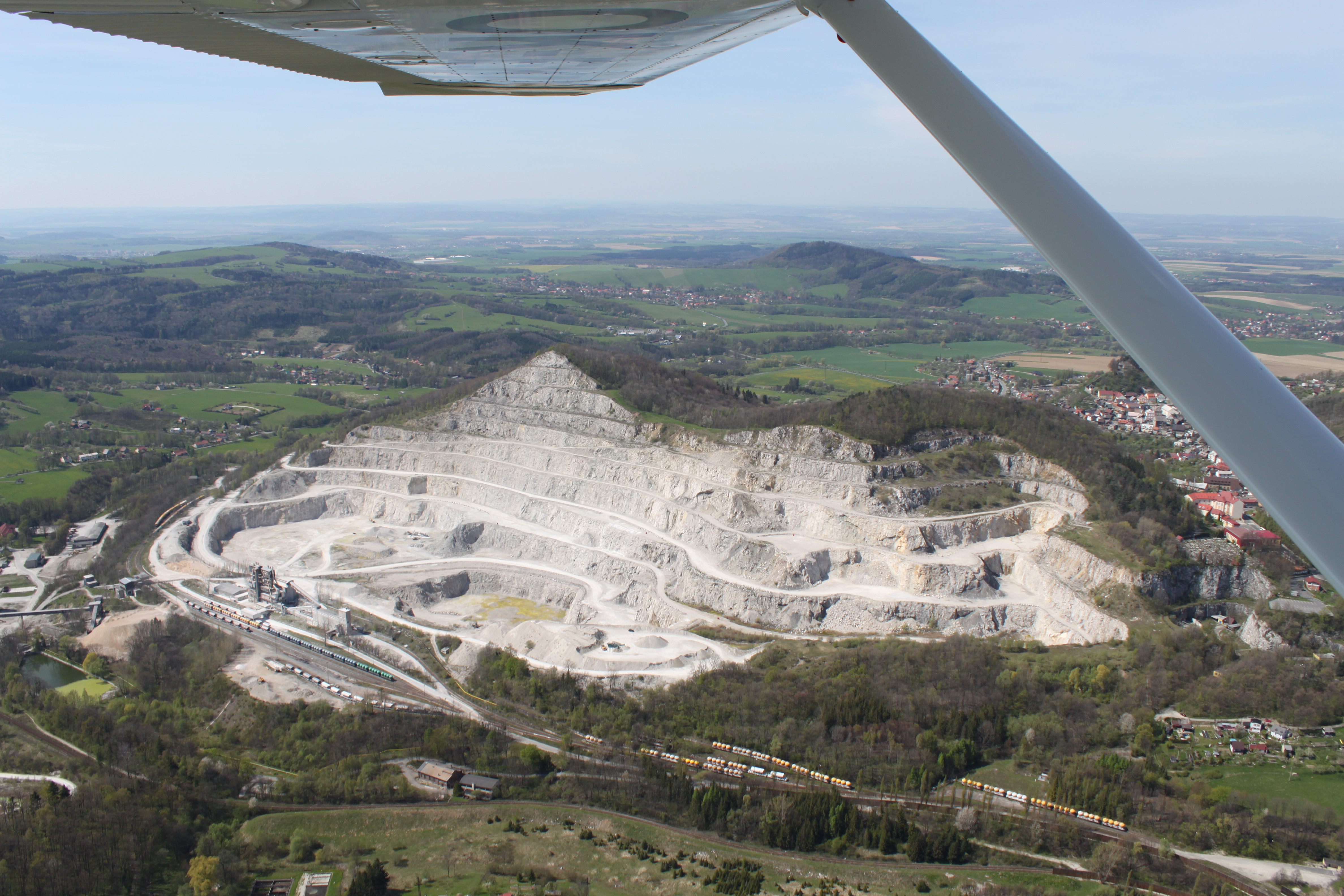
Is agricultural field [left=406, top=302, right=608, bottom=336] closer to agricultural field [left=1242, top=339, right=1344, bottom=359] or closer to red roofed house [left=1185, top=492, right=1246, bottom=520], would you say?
agricultural field [left=1242, top=339, right=1344, bottom=359]

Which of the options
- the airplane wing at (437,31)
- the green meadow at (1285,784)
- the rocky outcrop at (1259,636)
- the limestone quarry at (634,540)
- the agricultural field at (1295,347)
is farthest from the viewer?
the agricultural field at (1295,347)

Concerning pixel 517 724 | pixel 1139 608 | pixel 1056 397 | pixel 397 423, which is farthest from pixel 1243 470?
pixel 1056 397

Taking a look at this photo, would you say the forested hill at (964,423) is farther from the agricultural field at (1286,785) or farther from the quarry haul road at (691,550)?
the agricultural field at (1286,785)

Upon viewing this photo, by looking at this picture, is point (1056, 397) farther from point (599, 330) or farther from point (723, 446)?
point (599, 330)

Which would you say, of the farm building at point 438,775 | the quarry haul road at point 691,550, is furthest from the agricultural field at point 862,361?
the farm building at point 438,775

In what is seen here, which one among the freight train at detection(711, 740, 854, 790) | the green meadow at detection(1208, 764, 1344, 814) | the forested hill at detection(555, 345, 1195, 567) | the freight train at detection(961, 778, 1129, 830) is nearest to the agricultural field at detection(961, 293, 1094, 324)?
the forested hill at detection(555, 345, 1195, 567)

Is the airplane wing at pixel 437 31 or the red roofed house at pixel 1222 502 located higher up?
the airplane wing at pixel 437 31

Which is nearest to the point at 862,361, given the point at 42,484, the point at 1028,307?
the point at 1028,307

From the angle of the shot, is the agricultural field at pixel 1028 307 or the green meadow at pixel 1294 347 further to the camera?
the agricultural field at pixel 1028 307

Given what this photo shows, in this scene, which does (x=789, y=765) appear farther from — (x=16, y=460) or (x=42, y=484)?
(x=16, y=460)
